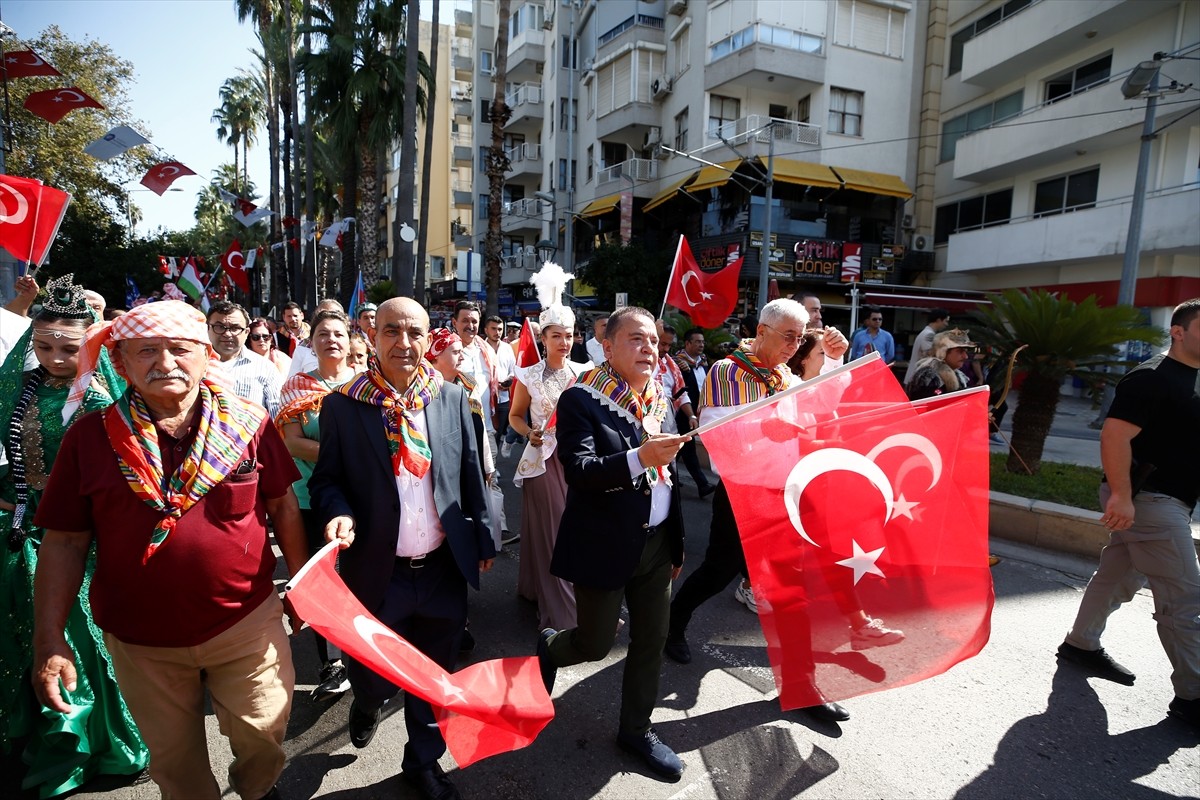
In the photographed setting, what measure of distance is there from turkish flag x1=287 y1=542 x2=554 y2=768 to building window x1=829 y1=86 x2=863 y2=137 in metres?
28.0

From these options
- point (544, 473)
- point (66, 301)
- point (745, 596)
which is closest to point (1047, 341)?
point (745, 596)

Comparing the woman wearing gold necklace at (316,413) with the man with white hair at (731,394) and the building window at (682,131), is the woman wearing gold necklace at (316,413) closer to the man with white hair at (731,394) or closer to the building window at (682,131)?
the man with white hair at (731,394)

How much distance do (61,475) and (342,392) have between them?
0.96 metres

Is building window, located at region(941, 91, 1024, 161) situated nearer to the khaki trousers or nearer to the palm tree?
the palm tree

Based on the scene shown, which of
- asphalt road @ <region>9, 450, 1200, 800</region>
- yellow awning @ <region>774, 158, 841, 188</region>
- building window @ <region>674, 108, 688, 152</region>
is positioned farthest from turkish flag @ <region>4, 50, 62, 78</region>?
building window @ <region>674, 108, 688, 152</region>

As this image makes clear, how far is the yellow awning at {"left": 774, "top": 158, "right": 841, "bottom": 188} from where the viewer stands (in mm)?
24609

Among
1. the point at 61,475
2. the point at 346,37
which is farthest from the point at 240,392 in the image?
the point at 346,37

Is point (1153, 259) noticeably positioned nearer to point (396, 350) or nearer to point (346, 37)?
point (396, 350)

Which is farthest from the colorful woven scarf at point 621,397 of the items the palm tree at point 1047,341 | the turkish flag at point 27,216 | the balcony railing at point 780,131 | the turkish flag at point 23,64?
Result: the balcony railing at point 780,131

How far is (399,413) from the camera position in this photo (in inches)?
107

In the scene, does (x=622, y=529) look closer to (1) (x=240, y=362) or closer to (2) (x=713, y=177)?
(1) (x=240, y=362)

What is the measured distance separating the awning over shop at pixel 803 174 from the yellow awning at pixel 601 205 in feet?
25.8

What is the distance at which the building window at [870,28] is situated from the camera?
83.2ft

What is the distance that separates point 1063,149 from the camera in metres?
20.9
